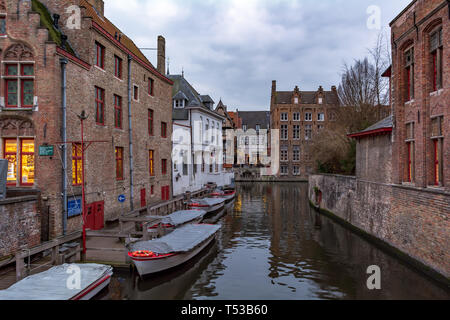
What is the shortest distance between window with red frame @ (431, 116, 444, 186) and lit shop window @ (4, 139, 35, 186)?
52.9 ft

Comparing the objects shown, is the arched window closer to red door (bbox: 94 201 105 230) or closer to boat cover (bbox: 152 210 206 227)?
red door (bbox: 94 201 105 230)

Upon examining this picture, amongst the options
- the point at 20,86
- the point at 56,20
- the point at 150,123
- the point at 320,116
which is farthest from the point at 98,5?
the point at 320,116

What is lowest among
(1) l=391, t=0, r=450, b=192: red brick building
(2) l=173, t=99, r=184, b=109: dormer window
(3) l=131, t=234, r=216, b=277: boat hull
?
(3) l=131, t=234, r=216, b=277: boat hull

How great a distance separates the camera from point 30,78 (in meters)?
13.3

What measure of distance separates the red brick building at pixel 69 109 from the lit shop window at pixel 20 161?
0.12 feet

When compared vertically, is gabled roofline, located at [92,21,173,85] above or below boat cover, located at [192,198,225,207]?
above

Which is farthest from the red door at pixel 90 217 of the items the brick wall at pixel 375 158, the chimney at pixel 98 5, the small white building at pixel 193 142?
the brick wall at pixel 375 158

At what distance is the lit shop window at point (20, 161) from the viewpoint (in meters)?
13.3

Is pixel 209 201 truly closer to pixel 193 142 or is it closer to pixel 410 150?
pixel 193 142

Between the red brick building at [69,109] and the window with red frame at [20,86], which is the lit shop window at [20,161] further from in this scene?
the window with red frame at [20,86]

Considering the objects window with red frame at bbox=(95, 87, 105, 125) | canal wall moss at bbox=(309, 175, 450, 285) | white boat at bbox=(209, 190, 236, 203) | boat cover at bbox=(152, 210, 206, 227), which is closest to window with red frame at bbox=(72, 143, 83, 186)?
window with red frame at bbox=(95, 87, 105, 125)

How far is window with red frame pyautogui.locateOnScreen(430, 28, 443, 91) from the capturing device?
12.1m

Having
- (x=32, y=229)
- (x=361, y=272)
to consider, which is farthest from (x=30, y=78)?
(x=361, y=272)

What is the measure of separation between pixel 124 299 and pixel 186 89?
1179 inches
